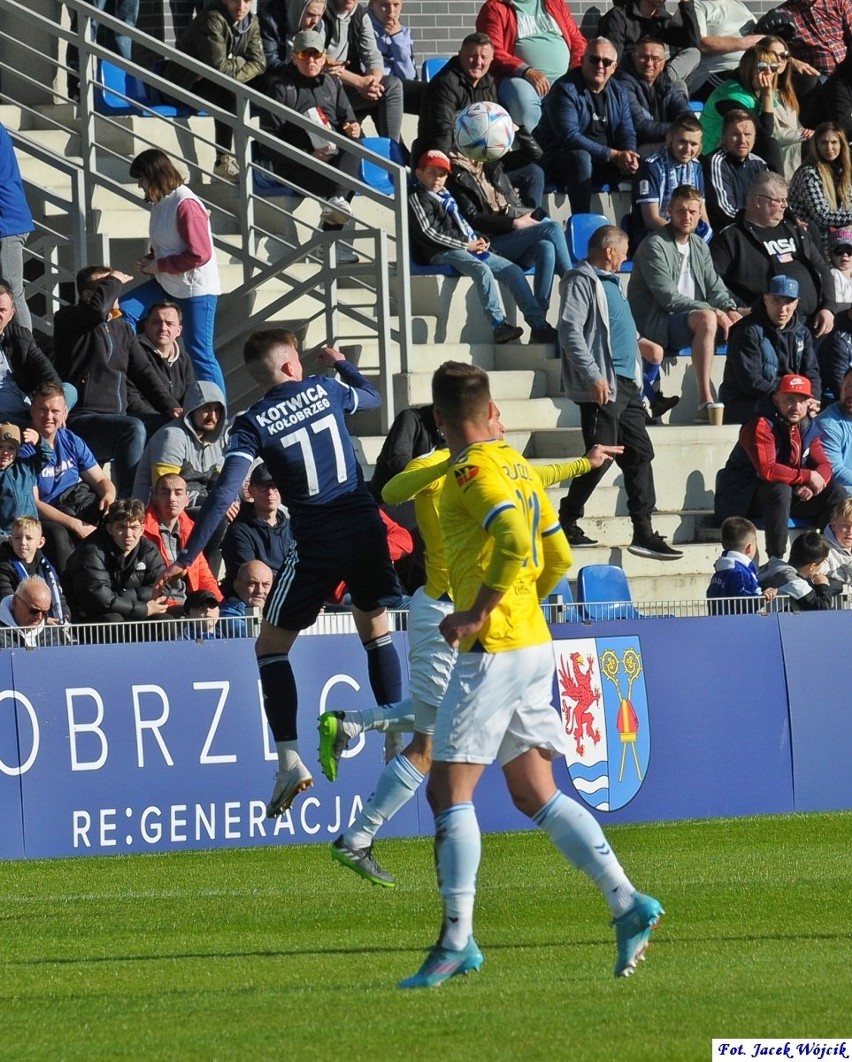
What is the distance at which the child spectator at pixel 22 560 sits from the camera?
12.5 meters

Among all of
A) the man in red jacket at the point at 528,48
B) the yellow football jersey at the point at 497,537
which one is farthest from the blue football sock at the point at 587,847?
the man in red jacket at the point at 528,48

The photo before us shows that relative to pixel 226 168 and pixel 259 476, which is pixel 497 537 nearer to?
pixel 259 476

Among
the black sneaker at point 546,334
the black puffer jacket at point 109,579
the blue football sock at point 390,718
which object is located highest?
the black sneaker at point 546,334

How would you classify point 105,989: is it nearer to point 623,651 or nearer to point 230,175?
point 623,651

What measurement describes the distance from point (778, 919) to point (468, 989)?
221 cm

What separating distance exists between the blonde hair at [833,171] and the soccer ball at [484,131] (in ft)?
11.0

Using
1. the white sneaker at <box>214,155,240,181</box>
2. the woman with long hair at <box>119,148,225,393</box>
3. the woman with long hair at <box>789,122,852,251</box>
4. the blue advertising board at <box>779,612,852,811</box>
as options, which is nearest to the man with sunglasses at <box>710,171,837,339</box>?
the woman with long hair at <box>789,122,852,251</box>

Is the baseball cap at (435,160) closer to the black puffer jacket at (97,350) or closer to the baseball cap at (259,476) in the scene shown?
the black puffer jacket at (97,350)

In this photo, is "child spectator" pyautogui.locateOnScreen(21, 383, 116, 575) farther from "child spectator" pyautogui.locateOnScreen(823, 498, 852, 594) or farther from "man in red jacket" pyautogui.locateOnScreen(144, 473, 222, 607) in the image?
"child spectator" pyautogui.locateOnScreen(823, 498, 852, 594)

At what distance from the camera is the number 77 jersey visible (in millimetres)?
9875

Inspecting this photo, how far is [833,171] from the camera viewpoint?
19.8 meters

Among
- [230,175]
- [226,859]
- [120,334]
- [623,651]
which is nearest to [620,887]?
[226,859]

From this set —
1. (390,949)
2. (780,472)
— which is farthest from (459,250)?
(390,949)

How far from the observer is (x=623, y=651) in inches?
527
